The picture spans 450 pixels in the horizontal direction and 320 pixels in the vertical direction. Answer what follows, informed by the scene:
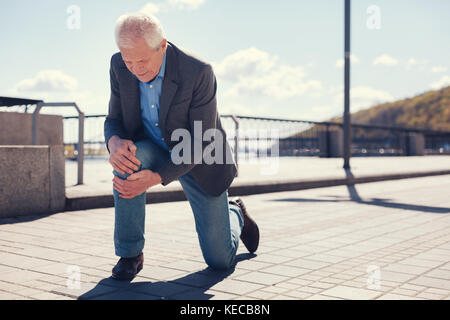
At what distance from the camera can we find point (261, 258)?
12.8ft

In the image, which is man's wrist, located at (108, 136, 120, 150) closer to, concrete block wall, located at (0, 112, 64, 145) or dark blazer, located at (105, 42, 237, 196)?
dark blazer, located at (105, 42, 237, 196)

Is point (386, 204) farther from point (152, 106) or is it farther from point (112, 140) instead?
point (112, 140)

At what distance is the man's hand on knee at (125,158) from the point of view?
2965mm

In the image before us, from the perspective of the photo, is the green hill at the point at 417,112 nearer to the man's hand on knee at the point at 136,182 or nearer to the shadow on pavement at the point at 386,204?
the shadow on pavement at the point at 386,204

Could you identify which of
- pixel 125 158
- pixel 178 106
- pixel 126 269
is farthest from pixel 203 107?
pixel 126 269

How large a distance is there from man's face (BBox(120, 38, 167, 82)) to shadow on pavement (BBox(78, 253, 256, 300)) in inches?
45.7

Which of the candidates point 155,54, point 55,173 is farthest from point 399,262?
point 55,173

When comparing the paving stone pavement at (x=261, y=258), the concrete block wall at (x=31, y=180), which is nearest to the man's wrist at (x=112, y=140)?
the paving stone pavement at (x=261, y=258)

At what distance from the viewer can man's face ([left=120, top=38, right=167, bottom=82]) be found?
283 cm

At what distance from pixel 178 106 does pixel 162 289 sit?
103 cm

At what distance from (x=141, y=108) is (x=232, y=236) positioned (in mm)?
1000

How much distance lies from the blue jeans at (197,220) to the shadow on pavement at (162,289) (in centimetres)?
16

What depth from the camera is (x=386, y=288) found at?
3.07m
